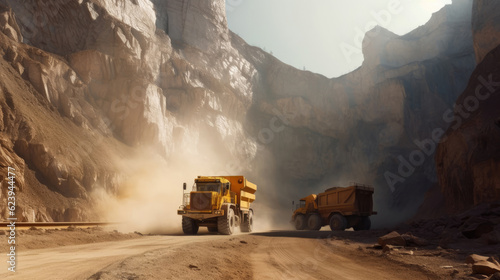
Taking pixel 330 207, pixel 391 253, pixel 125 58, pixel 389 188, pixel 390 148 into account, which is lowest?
pixel 391 253

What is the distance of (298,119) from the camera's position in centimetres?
6275

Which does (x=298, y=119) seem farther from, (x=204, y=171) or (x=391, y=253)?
(x=391, y=253)

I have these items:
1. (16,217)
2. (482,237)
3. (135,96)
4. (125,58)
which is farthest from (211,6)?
(482,237)

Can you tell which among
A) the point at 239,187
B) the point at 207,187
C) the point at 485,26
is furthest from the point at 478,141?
the point at 207,187

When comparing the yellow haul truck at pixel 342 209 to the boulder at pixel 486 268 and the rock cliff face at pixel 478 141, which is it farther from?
the boulder at pixel 486 268

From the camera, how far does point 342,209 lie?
967 inches

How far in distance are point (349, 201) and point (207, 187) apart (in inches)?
430

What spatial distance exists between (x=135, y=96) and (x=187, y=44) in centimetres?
2004

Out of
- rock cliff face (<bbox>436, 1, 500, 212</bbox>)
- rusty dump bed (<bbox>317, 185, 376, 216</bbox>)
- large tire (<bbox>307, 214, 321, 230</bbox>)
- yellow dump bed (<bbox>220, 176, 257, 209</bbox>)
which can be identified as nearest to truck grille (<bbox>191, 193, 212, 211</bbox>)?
yellow dump bed (<bbox>220, 176, 257, 209</bbox>)

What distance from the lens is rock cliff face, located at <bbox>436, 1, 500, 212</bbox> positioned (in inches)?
894

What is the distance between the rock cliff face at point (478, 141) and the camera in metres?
22.7

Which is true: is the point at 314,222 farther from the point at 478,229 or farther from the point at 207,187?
the point at 478,229

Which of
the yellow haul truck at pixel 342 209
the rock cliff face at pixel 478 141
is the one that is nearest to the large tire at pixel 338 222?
the yellow haul truck at pixel 342 209

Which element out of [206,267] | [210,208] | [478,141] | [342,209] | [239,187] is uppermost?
[478,141]
